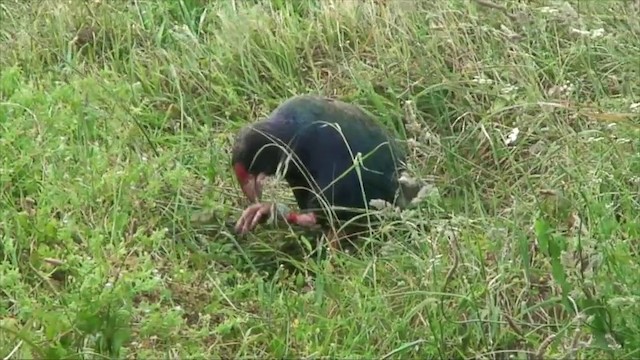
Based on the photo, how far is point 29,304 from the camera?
2.40 meters

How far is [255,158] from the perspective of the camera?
299 cm

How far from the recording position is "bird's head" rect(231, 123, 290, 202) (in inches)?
117

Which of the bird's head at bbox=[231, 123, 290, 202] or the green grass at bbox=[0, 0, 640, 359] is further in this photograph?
the bird's head at bbox=[231, 123, 290, 202]

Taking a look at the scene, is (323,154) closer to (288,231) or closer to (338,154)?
(338,154)

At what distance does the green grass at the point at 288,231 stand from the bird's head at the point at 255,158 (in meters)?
0.11

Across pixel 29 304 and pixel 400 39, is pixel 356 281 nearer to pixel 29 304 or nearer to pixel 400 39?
pixel 29 304

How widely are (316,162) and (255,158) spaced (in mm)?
149

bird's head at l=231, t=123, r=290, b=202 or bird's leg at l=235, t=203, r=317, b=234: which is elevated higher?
bird's head at l=231, t=123, r=290, b=202

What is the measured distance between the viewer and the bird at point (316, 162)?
9.68ft

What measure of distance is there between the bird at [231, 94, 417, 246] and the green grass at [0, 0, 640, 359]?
0.09 metres

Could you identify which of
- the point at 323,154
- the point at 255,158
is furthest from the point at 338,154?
the point at 255,158

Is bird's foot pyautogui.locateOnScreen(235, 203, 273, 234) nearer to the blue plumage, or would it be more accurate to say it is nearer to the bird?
the bird

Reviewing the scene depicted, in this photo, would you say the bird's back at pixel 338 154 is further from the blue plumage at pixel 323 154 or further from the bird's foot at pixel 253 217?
the bird's foot at pixel 253 217

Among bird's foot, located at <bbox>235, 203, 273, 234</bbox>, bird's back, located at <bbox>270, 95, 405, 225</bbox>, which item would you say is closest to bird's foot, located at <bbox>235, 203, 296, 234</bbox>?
bird's foot, located at <bbox>235, 203, 273, 234</bbox>
